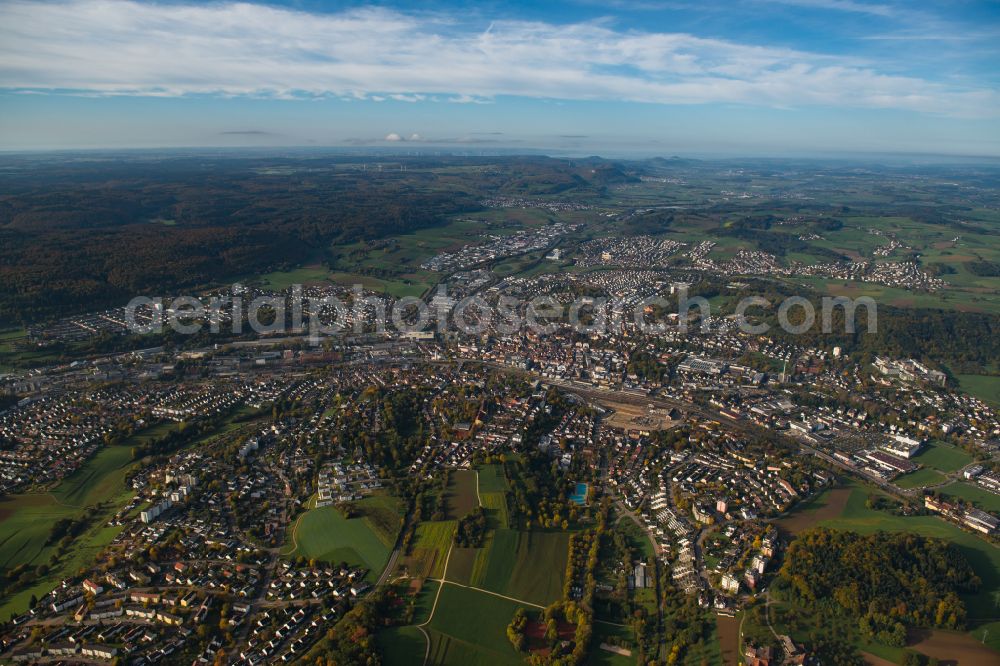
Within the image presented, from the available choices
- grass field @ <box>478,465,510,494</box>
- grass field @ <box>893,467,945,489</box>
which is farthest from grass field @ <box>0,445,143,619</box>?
grass field @ <box>893,467,945,489</box>

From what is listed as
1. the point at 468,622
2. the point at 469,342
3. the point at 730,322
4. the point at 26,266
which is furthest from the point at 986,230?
the point at 26,266

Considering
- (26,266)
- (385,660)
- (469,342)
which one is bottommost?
(385,660)

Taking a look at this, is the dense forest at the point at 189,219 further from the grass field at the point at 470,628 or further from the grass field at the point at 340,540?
the grass field at the point at 470,628

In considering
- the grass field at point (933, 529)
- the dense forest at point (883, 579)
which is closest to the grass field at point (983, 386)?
the grass field at point (933, 529)

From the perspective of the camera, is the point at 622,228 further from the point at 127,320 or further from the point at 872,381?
the point at 127,320

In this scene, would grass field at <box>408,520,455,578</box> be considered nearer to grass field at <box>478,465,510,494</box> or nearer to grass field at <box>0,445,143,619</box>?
grass field at <box>478,465,510,494</box>

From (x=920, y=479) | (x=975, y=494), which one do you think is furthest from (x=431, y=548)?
(x=975, y=494)

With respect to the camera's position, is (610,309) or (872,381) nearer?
(872,381)

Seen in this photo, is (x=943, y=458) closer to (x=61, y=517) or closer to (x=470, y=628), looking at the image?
(x=470, y=628)
